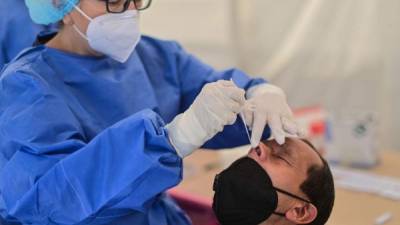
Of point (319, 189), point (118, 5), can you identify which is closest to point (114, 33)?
point (118, 5)

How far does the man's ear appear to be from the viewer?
1271 mm

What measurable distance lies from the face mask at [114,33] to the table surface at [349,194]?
674mm

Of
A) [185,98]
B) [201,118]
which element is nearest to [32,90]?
[201,118]

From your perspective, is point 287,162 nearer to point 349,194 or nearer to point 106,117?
point 106,117

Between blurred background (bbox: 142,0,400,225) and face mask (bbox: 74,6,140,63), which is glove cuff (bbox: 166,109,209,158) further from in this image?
blurred background (bbox: 142,0,400,225)

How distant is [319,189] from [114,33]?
0.61 m

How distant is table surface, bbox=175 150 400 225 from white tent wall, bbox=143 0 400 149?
32cm

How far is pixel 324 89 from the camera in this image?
248 cm

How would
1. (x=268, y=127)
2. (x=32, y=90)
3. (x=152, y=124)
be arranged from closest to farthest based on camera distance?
(x=152, y=124), (x=32, y=90), (x=268, y=127)

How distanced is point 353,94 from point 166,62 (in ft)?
3.77

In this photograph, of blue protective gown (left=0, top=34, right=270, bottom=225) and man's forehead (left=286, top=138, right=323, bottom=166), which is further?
man's forehead (left=286, top=138, right=323, bottom=166)

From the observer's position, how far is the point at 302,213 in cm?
128

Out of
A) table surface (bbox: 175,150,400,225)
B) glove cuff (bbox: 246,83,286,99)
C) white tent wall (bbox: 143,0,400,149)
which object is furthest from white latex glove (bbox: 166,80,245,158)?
white tent wall (bbox: 143,0,400,149)

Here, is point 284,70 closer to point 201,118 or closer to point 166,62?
point 166,62
